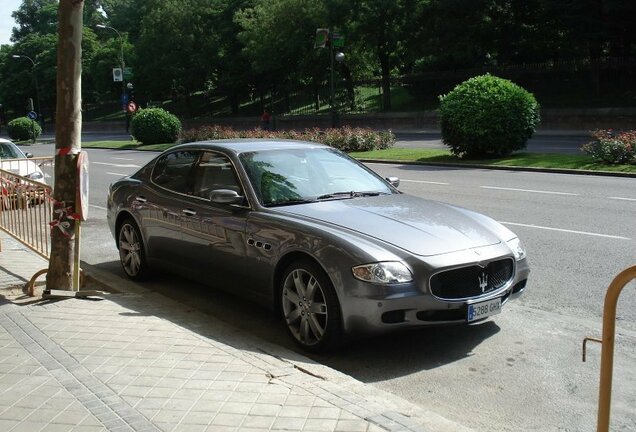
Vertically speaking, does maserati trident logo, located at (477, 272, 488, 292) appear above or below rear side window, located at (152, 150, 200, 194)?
below

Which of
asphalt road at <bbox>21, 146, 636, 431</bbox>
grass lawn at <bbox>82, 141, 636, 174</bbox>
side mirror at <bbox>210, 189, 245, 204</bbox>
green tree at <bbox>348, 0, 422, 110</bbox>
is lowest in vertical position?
asphalt road at <bbox>21, 146, 636, 431</bbox>

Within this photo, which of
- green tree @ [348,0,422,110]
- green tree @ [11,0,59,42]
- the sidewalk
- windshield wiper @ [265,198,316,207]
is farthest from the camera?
green tree @ [11,0,59,42]

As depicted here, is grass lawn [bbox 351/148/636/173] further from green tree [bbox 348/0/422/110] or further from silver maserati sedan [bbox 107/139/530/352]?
green tree [bbox 348/0/422/110]

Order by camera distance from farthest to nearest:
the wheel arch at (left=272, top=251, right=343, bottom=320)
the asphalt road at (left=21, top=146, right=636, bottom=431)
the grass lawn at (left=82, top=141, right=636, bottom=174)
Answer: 1. the grass lawn at (left=82, top=141, right=636, bottom=174)
2. the wheel arch at (left=272, top=251, right=343, bottom=320)
3. the asphalt road at (left=21, top=146, right=636, bottom=431)

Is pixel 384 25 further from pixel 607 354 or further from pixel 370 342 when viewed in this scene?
pixel 607 354

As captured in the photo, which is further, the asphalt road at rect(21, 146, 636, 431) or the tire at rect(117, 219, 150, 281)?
the tire at rect(117, 219, 150, 281)

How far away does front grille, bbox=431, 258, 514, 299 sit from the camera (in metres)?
4.98

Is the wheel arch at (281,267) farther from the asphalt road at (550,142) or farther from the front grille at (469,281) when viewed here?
the asphalt road at (550,142)

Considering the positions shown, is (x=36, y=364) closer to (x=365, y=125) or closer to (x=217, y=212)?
(x=217, y=212)

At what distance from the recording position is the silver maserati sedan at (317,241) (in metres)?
4.93

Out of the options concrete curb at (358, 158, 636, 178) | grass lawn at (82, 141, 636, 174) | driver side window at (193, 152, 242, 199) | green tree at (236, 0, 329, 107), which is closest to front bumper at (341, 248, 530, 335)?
driver side window at (193, 152, 242, 199)

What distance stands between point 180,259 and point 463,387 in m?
3.29

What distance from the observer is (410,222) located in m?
5.52

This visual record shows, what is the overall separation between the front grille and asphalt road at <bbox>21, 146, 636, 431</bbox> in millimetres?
518
